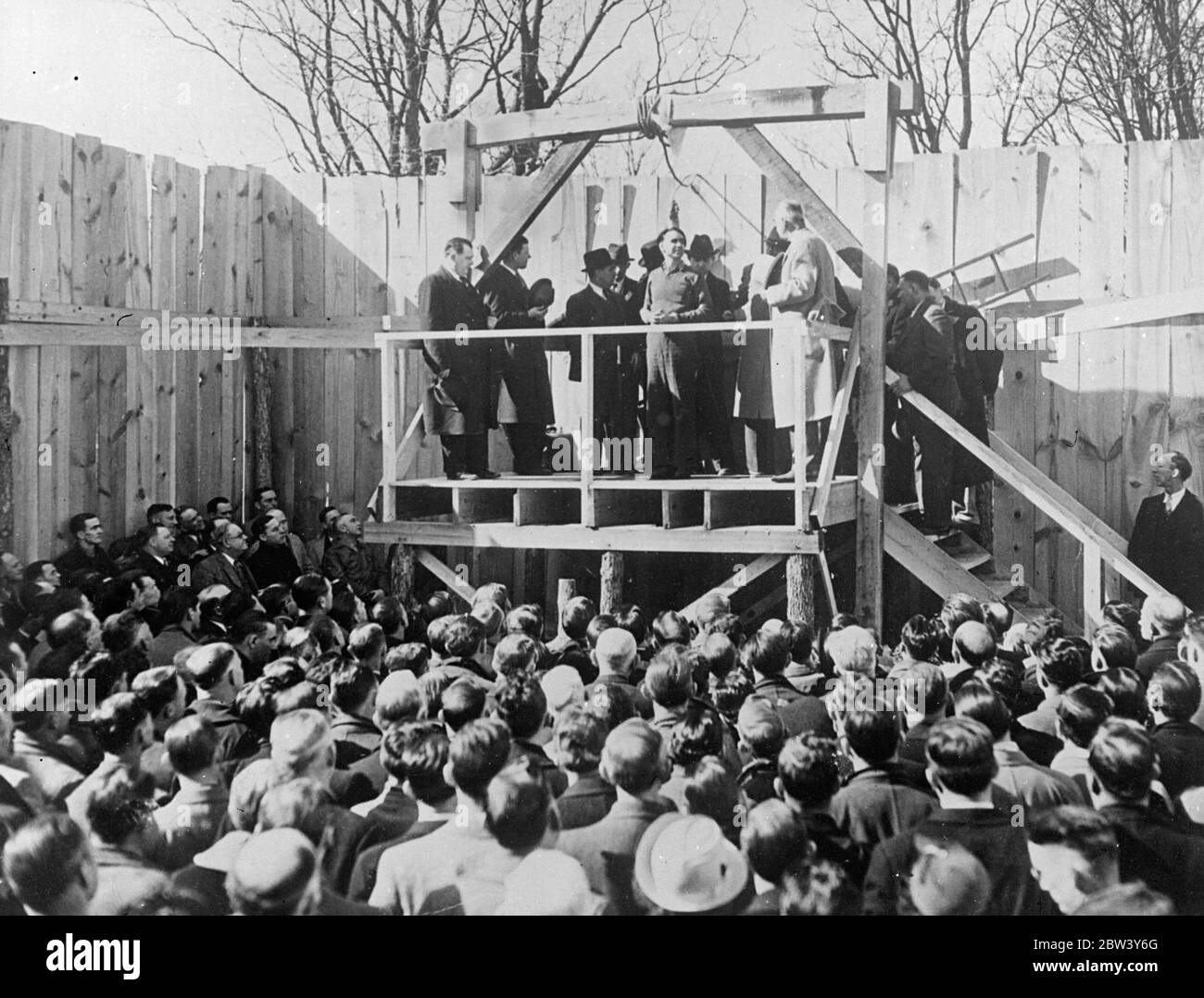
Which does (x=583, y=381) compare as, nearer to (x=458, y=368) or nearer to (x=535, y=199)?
(x=458, y=368)

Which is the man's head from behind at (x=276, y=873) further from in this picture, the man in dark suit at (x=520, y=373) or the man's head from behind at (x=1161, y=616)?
the man's head from behind at (x=1161, y=616)

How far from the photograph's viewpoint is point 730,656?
430cm

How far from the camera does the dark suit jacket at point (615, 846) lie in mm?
3551

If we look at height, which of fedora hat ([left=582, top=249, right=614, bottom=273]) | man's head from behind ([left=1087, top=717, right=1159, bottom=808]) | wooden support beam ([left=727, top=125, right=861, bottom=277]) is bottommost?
man's head from behind ([left=1087, top=717, right=1159, bottom=808])

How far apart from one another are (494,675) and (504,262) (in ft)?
5.47

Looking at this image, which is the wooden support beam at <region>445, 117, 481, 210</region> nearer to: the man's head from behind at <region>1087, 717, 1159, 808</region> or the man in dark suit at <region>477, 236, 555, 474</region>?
the man in dark suit at <region>477, 236, 555, 474</region>

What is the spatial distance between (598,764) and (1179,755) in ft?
6.21

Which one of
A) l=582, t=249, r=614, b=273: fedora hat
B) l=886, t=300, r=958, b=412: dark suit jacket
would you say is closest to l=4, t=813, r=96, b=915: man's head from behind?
l=582, t=249, r=614, b=273: fedora hat

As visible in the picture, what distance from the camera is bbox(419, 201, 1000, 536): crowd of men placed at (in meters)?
4.86

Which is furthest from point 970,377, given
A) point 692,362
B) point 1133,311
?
point 692,362

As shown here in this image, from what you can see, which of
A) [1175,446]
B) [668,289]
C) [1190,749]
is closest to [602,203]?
[668,289]

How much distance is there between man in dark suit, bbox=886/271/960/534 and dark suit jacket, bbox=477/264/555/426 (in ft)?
4.40

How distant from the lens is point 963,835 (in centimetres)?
380
